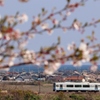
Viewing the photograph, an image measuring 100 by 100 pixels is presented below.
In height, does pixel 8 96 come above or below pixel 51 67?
above

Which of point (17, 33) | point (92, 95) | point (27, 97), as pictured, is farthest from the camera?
point (92, 95)

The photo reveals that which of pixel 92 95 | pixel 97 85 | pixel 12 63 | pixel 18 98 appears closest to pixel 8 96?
pixel 18 98

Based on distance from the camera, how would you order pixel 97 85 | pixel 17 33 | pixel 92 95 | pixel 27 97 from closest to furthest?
pixel 17 33 < pixel 27 97 < pixel 92 95 < pixel 97 85

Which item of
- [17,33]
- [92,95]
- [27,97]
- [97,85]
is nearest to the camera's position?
[17,33]

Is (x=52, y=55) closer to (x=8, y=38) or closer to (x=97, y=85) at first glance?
(x=8, y=38)

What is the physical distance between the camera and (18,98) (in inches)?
1030

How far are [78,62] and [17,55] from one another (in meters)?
0.23

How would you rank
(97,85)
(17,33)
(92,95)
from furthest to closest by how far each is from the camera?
1. (97,85)
2. (92,95)
3. (17,33)

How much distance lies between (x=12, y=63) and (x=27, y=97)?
25.0 metres

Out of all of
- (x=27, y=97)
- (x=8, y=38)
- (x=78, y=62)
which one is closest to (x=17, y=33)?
(x=8, y=38)

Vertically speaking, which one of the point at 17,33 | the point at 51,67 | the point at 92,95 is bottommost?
the point at 51,67

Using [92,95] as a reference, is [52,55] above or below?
below

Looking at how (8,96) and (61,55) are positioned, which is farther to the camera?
(8,96)

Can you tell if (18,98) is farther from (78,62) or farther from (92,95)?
(78,62)
